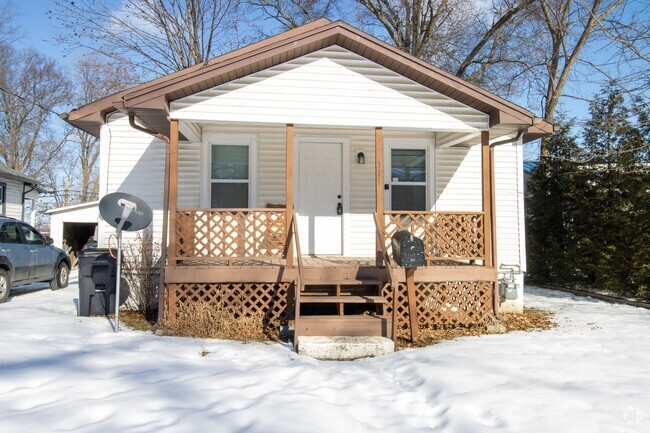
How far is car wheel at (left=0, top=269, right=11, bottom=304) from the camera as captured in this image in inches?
347

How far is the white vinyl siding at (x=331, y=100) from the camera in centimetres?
689

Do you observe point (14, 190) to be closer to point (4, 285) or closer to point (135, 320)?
point (4, 285)

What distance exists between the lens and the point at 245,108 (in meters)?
6.92

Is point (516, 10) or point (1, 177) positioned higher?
point (516, 10)

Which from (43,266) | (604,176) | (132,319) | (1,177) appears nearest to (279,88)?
(132,319)

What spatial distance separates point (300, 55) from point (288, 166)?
5.72 feet

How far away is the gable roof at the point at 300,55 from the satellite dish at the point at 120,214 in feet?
4.39

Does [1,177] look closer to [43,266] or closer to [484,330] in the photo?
[43,266]

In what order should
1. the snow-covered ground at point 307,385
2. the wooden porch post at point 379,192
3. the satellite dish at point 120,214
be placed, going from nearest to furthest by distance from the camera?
the snow-covered ground at point 307,385 → the satellite dish at point 120,214 → the wooden porch post at point 379,192

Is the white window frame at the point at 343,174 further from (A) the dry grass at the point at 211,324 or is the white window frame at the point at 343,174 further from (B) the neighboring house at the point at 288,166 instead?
(A) the dry grass at the point at 211,324

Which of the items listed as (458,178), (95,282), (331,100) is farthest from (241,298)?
(458,178)

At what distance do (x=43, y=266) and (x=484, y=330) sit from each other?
951 cm

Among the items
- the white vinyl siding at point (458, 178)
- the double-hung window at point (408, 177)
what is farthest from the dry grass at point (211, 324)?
the white vinyl siding at point (458, 178)

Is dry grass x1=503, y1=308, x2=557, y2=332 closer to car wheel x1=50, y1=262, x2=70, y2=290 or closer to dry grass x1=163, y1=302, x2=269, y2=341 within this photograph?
dry grass x1=163, y1=302, x2=269, y2=341
